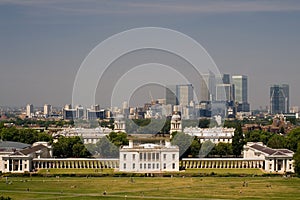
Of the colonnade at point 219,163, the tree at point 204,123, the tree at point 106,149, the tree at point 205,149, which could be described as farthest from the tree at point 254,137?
the tree at point 204,123

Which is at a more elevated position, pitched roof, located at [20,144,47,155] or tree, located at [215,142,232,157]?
pitched roof, located at [20,144,47,155]

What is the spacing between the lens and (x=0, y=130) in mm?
106312

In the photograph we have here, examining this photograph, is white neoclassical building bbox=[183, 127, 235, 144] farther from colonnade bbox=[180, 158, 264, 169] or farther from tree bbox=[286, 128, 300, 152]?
colonnade bbox=[180, 158, 264, 169]

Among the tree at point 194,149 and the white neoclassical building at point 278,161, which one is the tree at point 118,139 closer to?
the tree at point 194,149

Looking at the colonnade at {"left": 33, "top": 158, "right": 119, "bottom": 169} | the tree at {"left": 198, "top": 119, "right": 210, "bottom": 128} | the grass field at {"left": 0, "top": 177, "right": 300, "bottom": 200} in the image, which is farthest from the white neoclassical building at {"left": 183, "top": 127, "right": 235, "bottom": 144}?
the grass field at {"left": 0, "top": 177, "right": 300, "bottom": 200}

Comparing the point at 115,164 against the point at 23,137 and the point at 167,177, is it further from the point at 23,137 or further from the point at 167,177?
the point at 23,137

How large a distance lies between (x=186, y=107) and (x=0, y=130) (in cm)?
9468

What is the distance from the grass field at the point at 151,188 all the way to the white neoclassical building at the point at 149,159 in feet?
34.9

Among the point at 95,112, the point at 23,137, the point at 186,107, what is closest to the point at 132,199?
the point at 23,137

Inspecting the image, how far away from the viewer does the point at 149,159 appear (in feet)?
252

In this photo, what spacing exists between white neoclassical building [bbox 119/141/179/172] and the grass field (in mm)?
10640

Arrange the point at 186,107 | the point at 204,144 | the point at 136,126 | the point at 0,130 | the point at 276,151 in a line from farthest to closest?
the point at 186,107 < the point at 136,126 < the point at 0,130 < the point at 204,144 < the point at 276,151

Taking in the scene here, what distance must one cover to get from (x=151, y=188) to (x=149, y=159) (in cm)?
2038

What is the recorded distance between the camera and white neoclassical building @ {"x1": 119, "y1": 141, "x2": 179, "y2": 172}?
76.2m
